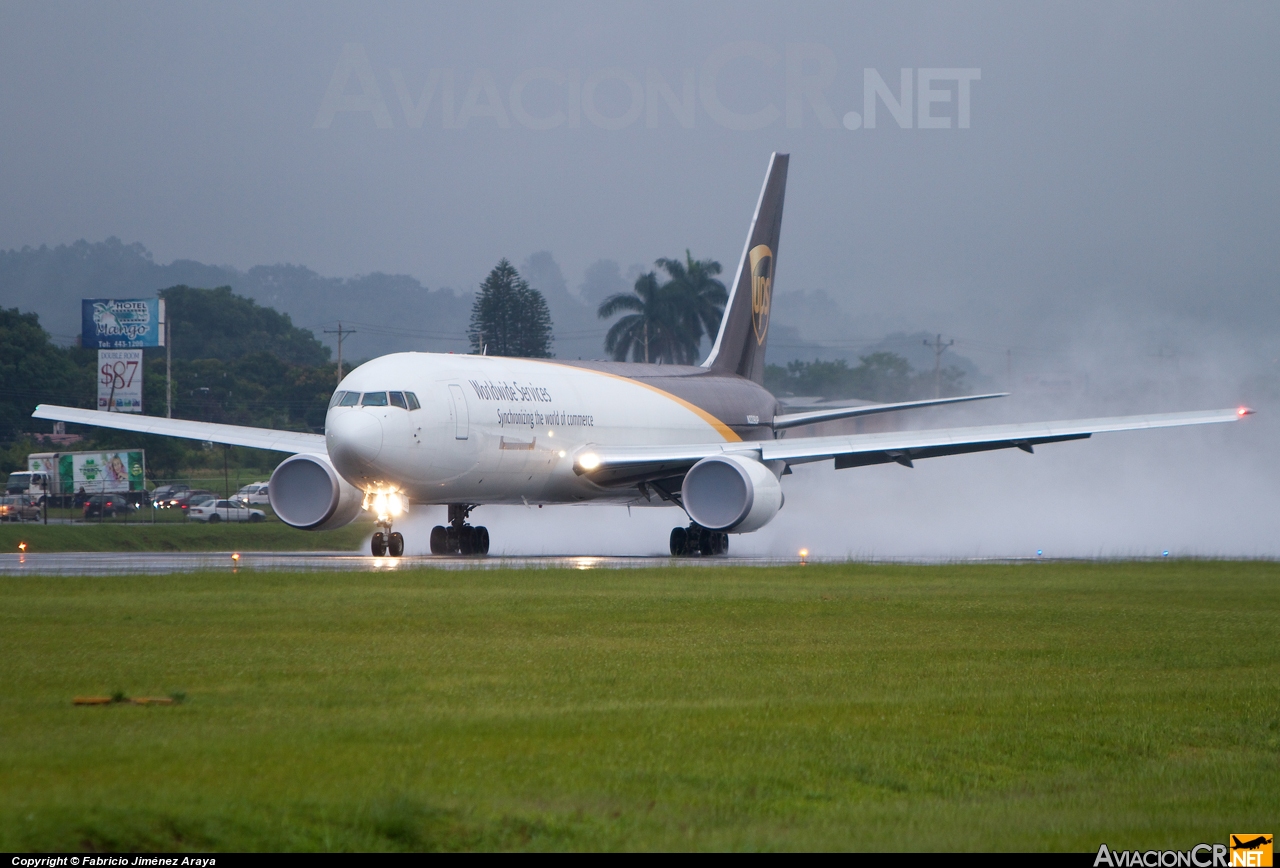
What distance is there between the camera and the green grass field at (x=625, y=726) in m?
7.15

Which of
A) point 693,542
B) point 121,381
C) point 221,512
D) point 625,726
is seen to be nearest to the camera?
point 625,726

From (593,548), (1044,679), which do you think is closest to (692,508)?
(593,548)

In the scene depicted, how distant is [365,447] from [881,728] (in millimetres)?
18727

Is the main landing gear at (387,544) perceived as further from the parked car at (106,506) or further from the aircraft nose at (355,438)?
the parked car at (106,506)

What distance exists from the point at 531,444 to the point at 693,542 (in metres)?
4.31

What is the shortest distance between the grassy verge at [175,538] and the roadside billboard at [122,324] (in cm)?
2152

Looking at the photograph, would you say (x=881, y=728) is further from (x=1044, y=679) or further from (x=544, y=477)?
(x=544, y=477)

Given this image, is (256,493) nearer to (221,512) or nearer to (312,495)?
(221,512)

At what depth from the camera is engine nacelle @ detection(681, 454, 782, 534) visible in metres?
30.4

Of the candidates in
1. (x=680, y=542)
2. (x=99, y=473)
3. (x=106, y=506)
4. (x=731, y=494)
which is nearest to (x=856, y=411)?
(x=680, y=542)

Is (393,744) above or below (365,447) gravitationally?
below

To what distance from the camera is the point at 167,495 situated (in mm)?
76375
